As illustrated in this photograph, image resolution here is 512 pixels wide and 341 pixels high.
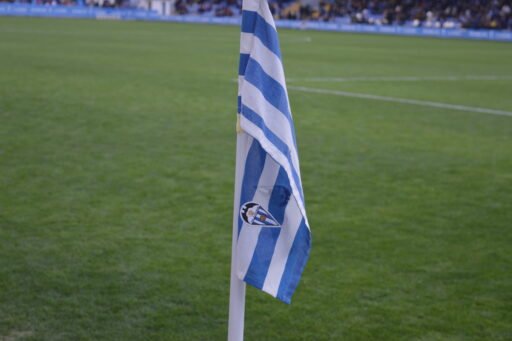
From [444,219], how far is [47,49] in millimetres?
17781

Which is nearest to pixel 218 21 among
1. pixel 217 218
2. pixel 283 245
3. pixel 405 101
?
pixel 405 101

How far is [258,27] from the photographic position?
9.44ft

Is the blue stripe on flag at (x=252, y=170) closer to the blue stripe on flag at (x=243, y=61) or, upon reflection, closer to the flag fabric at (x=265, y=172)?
the flag fabric at (x=265, y=172)

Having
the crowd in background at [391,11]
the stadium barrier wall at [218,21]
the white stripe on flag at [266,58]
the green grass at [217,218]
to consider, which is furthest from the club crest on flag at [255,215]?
the crowd in background at [391,11]

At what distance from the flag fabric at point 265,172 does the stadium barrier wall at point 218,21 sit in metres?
38.6

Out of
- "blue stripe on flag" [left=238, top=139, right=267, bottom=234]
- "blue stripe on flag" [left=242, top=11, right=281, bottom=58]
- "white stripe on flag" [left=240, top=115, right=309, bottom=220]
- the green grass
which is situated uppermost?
"blue stripe on flag" [left=242, top=11, right=281, bottom=58]

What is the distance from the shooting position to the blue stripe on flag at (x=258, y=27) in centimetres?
287

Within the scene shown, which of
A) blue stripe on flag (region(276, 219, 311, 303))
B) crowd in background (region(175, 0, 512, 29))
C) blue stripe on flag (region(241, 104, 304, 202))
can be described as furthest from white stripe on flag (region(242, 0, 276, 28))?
crowd in background (region(175, 0, 512, 29))

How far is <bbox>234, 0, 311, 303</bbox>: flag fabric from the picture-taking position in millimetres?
2879

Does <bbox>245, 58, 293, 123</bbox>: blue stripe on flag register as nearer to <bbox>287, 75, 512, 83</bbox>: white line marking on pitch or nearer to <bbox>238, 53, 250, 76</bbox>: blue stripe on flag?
<bbox>238, 53, 250, 76</bbox>: blue stripe on flag

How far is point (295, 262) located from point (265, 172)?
0.36 metres

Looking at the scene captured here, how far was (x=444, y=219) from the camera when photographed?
20.8ft

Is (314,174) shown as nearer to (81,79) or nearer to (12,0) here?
(81,79)

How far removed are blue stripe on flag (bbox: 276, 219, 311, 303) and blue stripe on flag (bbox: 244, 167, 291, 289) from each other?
7 centimetres
